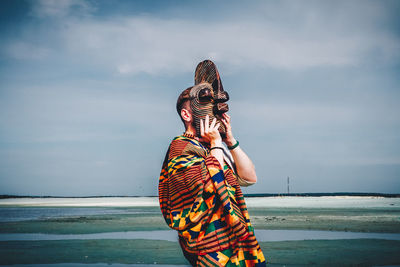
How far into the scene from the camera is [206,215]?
2025mm

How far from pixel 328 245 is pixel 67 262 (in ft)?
20.5

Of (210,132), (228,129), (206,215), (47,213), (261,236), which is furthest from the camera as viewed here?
(47,213)

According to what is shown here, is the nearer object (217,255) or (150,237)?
(217,255)

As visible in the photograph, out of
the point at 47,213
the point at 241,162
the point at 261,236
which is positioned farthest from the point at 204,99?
the point at 47,213

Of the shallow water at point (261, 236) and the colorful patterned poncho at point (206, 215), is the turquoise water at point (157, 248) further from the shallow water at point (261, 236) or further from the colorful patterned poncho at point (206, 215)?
the colorful patterned poncho at point (206, 215)

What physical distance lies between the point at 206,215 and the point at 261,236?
1057 centimetres

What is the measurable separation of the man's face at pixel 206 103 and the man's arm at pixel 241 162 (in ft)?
0.26

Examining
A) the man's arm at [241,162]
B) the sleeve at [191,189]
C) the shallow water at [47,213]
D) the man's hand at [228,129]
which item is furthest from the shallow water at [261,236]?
the sleeve at [191,189]

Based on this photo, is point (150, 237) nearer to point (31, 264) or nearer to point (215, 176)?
point (31, 264)

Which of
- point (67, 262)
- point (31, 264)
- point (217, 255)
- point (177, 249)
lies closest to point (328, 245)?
point (177, 249)

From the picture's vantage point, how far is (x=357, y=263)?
790 centimetres

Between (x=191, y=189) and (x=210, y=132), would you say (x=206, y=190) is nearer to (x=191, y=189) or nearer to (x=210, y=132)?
(x=191, y=189)

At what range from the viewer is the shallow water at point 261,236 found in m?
11.8

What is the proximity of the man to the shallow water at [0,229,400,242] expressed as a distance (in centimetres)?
942
